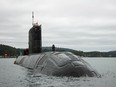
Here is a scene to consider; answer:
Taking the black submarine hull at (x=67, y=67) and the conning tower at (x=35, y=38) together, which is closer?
the black submarine hull at (x=67, y=67)

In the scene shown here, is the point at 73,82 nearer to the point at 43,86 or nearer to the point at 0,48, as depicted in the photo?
the point at 43,86

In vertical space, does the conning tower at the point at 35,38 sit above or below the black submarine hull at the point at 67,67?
above

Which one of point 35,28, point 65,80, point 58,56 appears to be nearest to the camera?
point 65,80

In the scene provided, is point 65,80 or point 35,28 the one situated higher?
point 35,28

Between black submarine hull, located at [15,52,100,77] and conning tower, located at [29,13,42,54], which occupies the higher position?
conning tower, located at [29,13,42,54]

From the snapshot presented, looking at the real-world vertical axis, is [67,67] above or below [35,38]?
below

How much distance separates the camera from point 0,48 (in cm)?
18375

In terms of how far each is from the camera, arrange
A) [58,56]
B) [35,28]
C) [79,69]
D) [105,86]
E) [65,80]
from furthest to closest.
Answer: [35,28] → [58,56] → [79,69] → [65,80] → [105,86]

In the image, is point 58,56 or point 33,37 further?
point 33,37

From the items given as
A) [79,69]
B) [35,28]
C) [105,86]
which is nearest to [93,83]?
[105,86]

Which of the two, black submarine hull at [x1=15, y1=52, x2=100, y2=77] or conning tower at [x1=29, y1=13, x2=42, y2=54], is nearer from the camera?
black submarine hull at [x1=15, y1=52, x2=100, y2=77]

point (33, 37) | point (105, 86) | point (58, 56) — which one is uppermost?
point (33, 37)

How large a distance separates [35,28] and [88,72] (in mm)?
18904

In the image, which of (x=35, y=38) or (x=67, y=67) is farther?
(x=35, y=38)
